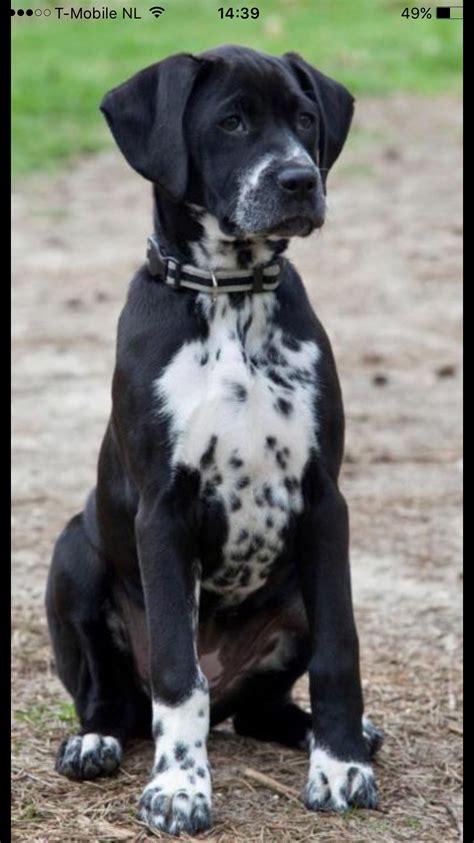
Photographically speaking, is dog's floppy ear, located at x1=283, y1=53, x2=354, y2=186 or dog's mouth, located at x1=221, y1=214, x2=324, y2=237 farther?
dog's floppy ear, located at x1=283, y1=53, x2=354, y2=186

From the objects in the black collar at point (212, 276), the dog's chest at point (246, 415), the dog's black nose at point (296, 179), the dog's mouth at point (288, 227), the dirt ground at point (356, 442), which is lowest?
the dirt ground at point (356, 442)

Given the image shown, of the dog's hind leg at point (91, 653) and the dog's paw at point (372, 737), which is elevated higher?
the dog's hind leg at point (91, 653)

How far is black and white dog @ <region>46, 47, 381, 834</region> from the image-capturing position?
165 inches

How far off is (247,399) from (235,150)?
25.0 inches

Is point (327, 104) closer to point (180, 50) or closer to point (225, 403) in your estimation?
point (225, 403)

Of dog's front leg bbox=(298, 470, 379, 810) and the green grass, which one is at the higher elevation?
the green grass

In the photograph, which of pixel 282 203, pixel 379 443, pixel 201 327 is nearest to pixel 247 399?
pixel 201 327

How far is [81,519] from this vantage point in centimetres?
493

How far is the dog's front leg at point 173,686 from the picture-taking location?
4.13 m

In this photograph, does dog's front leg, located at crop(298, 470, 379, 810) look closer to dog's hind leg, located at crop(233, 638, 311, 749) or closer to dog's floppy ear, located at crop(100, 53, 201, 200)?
dog's hind leg, located at crop(233, 638, 311, 749)

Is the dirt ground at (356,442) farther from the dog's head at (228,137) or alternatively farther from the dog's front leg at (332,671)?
the dog's head at (228,137)

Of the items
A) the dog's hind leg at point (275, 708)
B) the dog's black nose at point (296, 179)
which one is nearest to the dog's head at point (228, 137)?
the dog's black nose at point (296, 179)

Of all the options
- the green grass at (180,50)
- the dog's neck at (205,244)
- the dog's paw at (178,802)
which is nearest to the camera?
the dog's paw at (178,802)

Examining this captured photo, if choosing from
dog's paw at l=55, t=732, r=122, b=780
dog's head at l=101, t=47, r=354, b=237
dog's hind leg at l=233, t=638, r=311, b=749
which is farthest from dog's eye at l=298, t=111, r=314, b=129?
dog's paw at l=55, t=732, r=122, b=780
